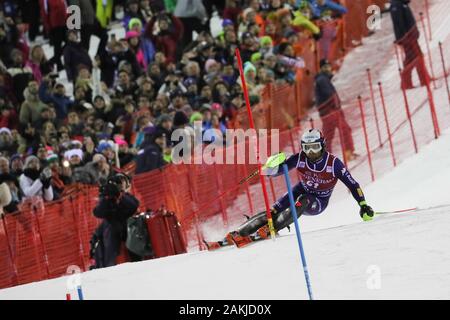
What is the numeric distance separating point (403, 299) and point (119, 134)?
9914 millimetres

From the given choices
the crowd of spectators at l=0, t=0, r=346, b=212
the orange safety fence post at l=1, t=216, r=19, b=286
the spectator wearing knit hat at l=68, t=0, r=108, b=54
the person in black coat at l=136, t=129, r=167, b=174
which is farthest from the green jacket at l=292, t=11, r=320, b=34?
the orange safety fence post at l=1, t=216, r=19, b=286

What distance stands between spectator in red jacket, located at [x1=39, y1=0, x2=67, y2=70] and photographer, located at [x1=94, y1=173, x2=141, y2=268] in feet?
23.1

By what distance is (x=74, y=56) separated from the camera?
23.4 metres

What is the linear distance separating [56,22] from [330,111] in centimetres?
529

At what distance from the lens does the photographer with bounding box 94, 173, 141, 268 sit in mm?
17297

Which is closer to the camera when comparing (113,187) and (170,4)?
(113,187)

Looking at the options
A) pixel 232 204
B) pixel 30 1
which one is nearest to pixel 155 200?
pixel 232 204

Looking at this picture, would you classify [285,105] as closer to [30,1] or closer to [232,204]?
[232,204]

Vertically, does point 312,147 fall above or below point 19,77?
below

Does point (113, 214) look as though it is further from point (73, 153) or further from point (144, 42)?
point (144, 42)

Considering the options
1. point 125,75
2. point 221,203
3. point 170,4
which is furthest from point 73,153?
point 170,4

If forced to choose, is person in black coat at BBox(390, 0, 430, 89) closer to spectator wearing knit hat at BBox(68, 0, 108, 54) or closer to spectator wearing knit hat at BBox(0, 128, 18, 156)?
spectator wearing knit hat at BBox(68, 0, 108, 54)

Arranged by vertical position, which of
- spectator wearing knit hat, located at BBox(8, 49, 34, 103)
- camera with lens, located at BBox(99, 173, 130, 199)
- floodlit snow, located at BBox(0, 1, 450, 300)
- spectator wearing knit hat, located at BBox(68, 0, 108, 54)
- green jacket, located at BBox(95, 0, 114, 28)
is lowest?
floodlit snow, located at BBox(0, 1, 450, 300)

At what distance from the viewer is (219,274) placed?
14703mm
